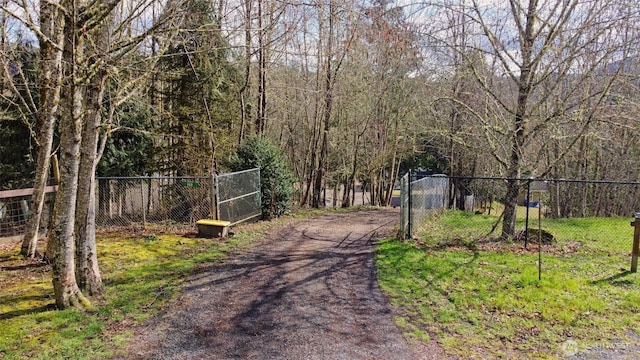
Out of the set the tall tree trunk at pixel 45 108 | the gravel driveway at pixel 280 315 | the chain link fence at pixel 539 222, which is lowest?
the gravel driveway at pixel 280 315

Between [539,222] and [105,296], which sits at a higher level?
[539,222]

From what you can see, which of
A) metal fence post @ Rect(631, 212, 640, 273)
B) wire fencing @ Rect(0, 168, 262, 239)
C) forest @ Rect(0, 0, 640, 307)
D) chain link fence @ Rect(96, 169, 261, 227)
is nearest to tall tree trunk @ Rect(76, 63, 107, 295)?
forest @ Rect(0, 0, 640, 307)

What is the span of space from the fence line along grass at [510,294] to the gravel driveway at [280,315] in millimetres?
472

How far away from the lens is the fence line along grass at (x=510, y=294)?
14.6ft

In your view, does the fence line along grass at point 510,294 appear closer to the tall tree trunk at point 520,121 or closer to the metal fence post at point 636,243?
the metal fence post at point 636,243

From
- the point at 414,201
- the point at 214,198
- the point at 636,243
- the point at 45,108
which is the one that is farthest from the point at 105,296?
the point at 636,243

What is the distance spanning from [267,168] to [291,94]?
322 inches

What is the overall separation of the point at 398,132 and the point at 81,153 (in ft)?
60.0

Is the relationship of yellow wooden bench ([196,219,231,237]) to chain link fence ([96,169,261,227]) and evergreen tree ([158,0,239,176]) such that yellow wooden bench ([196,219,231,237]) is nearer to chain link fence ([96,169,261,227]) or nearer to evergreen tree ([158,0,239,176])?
chain link fence ([96,169,261,227])

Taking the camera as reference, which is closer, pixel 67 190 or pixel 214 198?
pixel 67 190

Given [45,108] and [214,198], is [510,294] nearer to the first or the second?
[214,198]

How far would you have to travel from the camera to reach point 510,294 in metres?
5.64

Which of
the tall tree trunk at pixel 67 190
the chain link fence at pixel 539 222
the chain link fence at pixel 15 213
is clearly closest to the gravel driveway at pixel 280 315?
the tall tree trunk at pixel 67 190

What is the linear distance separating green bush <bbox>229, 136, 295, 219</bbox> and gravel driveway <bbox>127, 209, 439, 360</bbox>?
14.6 feet
